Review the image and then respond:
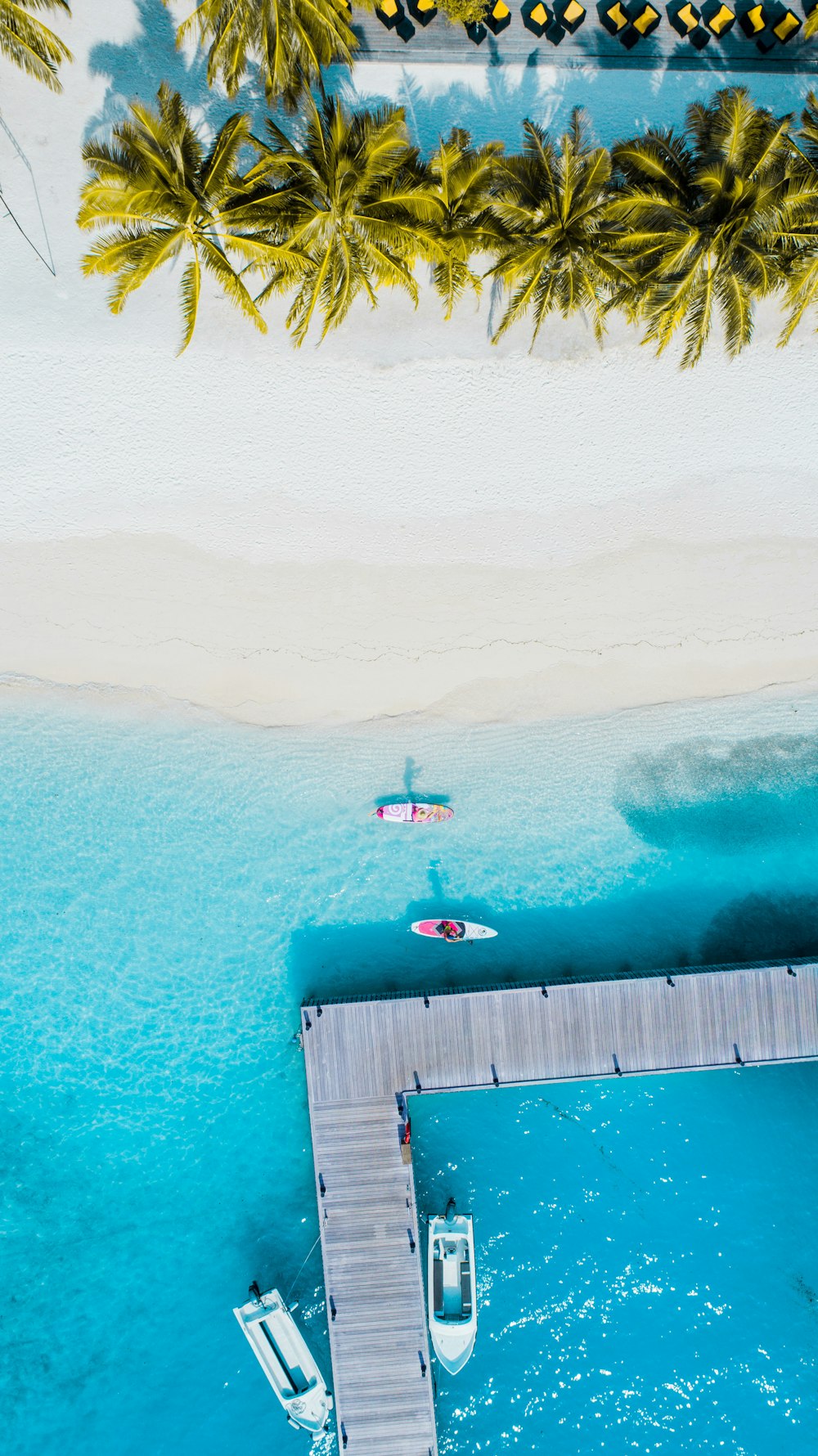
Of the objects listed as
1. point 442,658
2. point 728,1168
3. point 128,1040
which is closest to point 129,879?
point 128,1040

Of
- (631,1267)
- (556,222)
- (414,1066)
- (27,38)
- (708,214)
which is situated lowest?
(631,1267)

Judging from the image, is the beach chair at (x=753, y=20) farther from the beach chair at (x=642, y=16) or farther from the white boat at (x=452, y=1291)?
the white boat at (x=452, y=1291)

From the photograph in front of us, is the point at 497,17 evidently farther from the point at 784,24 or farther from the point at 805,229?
the point at 805,229

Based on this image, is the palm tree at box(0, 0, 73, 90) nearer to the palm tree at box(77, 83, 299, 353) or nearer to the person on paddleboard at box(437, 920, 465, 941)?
the palm tree at box(77, 83, 299, 353)

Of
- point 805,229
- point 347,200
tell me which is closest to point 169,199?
point 347,200

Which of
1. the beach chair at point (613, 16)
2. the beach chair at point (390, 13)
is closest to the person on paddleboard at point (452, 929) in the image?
the beach chair at point (390, 13)

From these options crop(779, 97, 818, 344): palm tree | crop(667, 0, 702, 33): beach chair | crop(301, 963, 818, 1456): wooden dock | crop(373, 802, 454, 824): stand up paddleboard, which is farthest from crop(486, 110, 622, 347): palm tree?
crop(301, 963, 818, 1456): wooden dock
